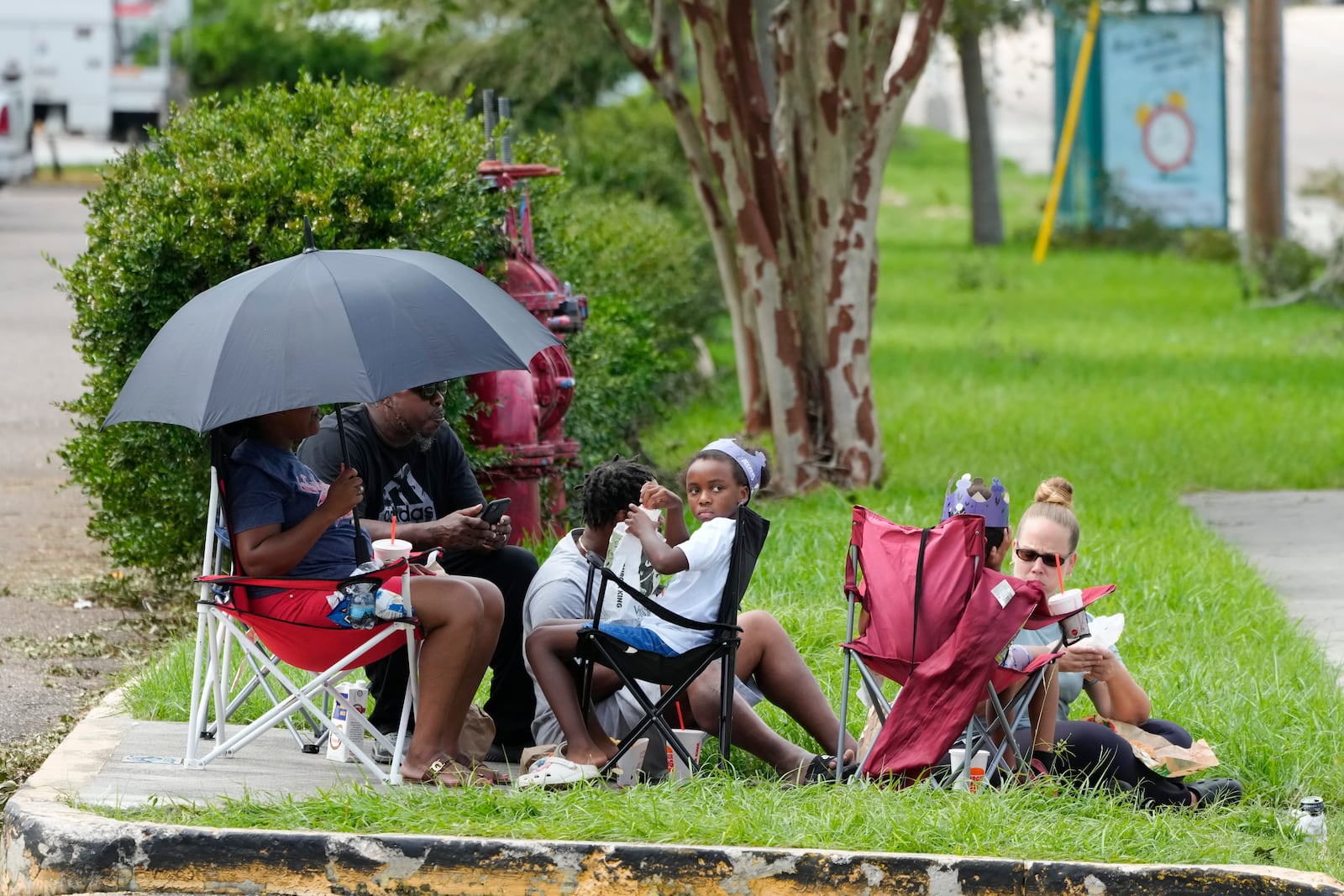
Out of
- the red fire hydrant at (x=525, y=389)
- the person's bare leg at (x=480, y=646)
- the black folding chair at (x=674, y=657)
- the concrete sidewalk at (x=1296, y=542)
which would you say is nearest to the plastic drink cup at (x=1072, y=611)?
the black folding chair at (x=674, y=657)

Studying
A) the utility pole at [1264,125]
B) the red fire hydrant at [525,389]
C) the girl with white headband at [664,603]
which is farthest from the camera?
the utility pole at [1264,125]

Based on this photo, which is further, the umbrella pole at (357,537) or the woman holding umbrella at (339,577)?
the umbrella pole at (357,537)

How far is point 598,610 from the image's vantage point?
197 inches

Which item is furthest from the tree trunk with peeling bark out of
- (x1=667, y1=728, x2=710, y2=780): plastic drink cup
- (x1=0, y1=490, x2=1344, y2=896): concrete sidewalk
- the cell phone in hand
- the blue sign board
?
the blue sign board

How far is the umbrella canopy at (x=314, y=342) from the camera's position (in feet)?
15.4

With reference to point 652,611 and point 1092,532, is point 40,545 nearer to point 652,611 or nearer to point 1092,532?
point 652,611

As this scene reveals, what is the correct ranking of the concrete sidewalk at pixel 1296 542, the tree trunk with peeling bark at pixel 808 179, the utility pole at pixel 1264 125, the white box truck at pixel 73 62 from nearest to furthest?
the concrete sidewalk at pixel 1296 542 → the tree trunk with peeling bark at pixel 808 179 → the utility pole at pixel 1264 125 → the white box truck at pixel 73 62

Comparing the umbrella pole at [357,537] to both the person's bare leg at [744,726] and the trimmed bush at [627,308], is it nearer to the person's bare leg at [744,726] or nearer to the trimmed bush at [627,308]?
the person's bare leg at [744,726]

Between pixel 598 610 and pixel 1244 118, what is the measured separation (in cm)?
1853

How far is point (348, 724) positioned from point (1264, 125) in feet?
60.1

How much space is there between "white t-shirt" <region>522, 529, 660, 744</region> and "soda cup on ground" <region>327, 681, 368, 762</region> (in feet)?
1.62

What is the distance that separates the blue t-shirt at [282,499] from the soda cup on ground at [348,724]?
37cm

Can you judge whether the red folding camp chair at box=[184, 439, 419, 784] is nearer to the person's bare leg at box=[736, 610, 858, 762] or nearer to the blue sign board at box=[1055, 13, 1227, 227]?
the person's bare leg at box=[736, 610, 858, 762]

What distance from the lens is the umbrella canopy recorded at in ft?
15.4
